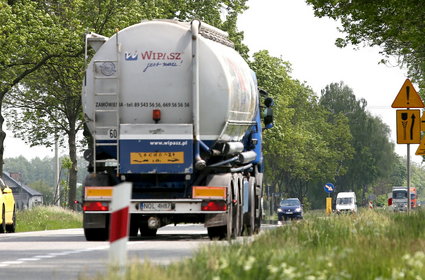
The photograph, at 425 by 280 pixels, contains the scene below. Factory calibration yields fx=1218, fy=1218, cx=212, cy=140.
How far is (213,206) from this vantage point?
75.0ft

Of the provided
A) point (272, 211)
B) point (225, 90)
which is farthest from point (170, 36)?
point (272, 211)

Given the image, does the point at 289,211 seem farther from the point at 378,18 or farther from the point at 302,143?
the point at 302,143

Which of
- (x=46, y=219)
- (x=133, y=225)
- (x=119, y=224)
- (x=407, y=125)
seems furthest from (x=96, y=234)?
(x=46, y=219)

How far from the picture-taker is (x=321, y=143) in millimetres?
121688

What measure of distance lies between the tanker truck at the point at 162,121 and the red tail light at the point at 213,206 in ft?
0.06

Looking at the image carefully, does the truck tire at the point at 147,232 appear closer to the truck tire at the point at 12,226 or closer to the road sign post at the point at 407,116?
the road sign post at the point at 407,116

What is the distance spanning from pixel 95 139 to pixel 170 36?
7.97 feet

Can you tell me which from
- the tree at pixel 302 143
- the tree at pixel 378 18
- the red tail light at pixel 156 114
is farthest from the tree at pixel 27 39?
the tree at pixel 302 143

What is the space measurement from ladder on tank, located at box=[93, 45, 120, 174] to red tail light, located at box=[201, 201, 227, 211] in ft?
5.90

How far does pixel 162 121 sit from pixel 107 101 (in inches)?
43.2

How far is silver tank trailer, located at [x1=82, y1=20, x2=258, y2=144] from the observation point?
22.6m

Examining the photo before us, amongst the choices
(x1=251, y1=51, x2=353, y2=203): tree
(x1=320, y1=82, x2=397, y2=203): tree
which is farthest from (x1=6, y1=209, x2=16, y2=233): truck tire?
(x1=320, y1=82, x2=397, y2=203): tree

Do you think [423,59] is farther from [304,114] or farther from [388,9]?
[304,114]

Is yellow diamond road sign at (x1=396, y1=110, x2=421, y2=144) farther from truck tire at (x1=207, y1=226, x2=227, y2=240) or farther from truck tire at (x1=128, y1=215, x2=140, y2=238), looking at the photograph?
truck tire at (x1=128, y1=215, x2=140, y2=238)
